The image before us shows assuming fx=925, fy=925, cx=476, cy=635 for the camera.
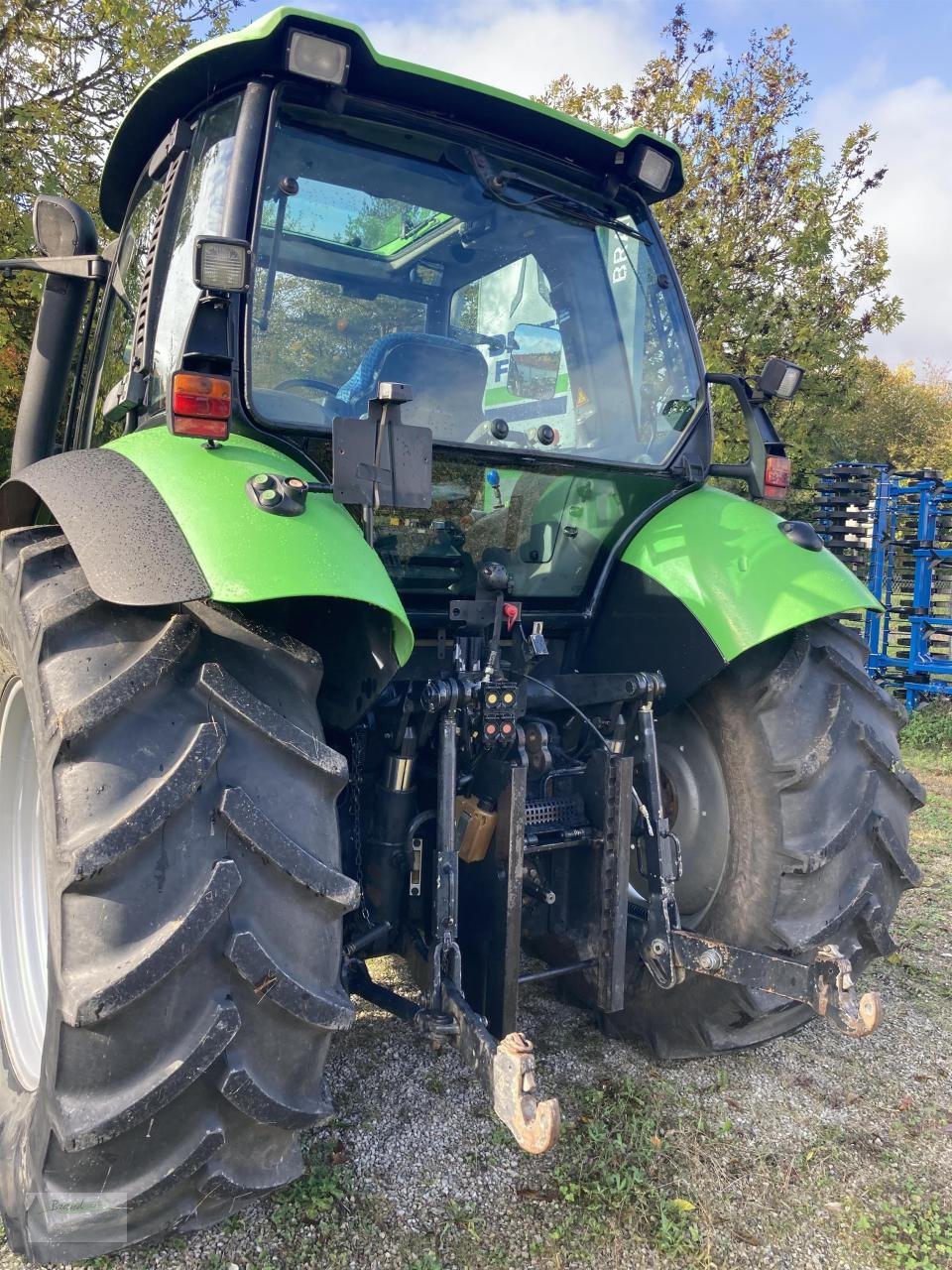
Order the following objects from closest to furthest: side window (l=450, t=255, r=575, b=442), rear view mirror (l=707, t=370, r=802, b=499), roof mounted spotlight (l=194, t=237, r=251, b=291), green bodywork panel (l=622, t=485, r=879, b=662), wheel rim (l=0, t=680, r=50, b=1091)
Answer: roof mounted spotlight (l=194, t=237, r=251, b=291) < wheel rim (l=0, t=680, r=50, b=1091) < green bodywork panel (l=622, t=485, r=879, b=662) < side window (l=450, t=255, r=575, b=442) < rear view mirror (l=707, t=370, r=802, b=499)

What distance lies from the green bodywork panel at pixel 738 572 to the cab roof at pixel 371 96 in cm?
106

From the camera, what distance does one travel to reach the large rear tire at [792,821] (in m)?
2.42

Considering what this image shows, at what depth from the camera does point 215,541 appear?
5.62 ft

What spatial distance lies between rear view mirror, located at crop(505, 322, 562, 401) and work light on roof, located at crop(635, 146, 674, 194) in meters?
0.52

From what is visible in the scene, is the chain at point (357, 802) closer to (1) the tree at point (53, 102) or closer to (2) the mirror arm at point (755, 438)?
(2) the mirror arm at point (755, 438)

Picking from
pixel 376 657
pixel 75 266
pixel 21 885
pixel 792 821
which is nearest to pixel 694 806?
pixel 792 821

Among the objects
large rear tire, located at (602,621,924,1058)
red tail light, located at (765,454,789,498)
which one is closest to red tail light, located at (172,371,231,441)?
large rear tire, located at (602,621,924,1058)

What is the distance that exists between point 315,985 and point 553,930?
1.19 meters

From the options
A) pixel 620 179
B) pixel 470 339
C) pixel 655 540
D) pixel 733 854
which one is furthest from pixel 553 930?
pixel 620 179

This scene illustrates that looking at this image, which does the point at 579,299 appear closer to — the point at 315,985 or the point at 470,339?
the point at 470,339

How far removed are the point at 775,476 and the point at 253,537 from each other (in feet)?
5.65

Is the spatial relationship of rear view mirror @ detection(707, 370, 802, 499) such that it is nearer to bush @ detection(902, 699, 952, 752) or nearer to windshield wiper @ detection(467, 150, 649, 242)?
windshield wiper @ detection(467, 150, 649, 242)

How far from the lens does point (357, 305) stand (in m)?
2.51

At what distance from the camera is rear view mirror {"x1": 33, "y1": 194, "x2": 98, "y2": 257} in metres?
2.98
